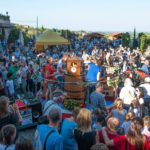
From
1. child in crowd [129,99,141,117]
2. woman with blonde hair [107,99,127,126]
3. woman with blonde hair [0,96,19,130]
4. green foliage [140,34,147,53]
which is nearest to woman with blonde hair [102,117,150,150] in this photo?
woman with blonde hair [0,96,19,130]

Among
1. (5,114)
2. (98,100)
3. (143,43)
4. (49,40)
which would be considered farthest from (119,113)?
(143,43)

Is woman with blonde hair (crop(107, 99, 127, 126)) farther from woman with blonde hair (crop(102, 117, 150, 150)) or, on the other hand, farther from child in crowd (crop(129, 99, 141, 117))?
woman with blonde hair (crop(102, 117, 150, 150))

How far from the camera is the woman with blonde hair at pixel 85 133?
15.5 feet

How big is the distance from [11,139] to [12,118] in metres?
1.24

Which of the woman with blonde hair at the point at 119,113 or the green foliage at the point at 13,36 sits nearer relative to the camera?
the woman with blonde hair at the point at 119,113

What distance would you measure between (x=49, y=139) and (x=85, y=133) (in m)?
0.55

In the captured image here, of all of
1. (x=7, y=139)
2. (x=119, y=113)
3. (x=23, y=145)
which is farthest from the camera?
(x=119, y=113)

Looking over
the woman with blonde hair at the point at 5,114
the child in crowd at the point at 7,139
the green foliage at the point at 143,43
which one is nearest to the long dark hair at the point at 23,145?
the child in crowd at the point at 7,139

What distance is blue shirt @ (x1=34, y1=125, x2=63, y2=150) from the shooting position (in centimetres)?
441

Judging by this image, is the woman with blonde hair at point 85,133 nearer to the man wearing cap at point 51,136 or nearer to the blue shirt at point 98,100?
the man wearing cap at point 51,136

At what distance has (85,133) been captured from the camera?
15.6 ft

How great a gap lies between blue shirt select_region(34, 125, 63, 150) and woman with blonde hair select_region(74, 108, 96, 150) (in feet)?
1.34

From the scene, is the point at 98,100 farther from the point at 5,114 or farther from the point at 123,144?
the point at 123,144

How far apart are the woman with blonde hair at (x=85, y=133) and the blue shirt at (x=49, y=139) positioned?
409 millimetres
